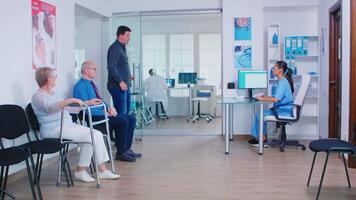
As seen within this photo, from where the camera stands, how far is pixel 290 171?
4320 millimetres

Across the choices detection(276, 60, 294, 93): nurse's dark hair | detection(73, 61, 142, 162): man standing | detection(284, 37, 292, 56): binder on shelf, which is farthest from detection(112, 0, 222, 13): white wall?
detection(73, 61, 142, 162): man standing

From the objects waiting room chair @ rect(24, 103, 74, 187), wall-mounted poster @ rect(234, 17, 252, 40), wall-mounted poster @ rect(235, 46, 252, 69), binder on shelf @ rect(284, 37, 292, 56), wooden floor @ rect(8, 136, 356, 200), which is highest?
wall-mounted poster @ rect(234, 17, 252, 40)

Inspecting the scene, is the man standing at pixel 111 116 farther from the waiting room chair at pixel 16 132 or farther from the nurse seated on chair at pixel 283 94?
the nurse seated on chair at pixel 283 94

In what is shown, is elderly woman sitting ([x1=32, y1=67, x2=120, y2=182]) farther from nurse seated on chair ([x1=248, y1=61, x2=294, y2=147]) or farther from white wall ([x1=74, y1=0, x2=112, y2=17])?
nurse seated on chair ([x1=248, y1=61, x2=294, y2=147])

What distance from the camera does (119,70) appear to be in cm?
513

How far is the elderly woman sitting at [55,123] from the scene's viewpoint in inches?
146

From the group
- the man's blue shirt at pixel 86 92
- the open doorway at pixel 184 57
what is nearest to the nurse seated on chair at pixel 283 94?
the man's blue shirt at pixel 86 92

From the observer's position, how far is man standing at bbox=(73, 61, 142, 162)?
14.9ft

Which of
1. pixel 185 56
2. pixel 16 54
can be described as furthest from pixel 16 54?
pixel 185 56

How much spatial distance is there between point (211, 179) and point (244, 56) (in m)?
3.15

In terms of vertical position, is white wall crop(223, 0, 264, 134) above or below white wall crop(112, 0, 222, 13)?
below

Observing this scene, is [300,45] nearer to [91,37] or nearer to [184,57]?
[91,37]

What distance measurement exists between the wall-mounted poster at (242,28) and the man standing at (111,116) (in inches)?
105

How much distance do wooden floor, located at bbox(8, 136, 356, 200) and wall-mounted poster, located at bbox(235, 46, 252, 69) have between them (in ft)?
5.54
